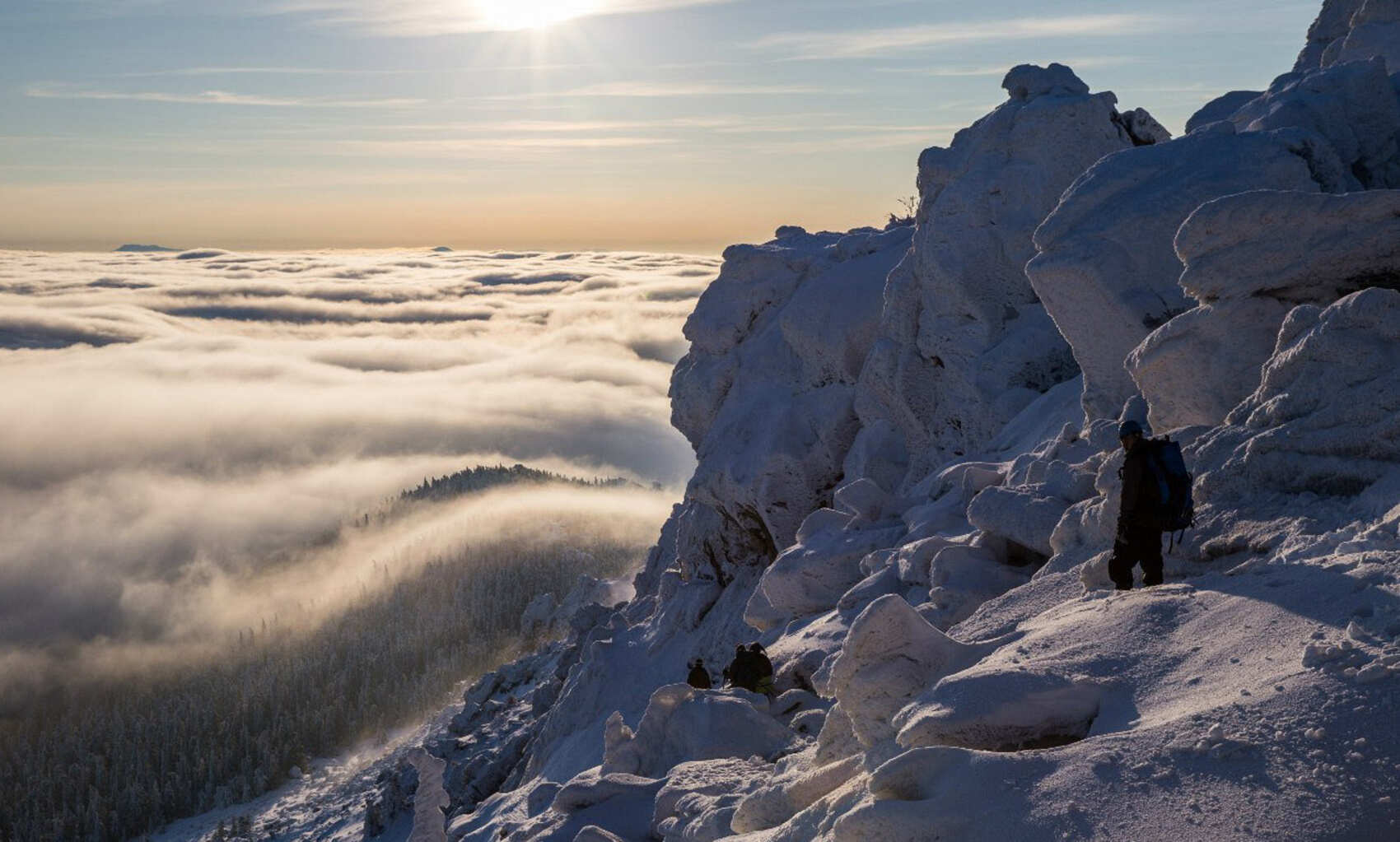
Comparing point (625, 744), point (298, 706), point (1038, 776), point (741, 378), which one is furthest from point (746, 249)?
point (298, 706)

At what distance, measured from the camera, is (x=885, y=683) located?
520 inches

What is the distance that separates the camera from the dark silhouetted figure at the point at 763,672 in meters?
23.4

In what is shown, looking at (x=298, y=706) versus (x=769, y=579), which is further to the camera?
(x=298, y=706)

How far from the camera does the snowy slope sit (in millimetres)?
9484

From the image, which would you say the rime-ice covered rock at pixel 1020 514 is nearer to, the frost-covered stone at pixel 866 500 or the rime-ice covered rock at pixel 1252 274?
the rime-ice covered rock at pixel 1252 274

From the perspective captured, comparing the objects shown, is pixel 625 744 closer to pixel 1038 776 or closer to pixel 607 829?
pixel 607 829

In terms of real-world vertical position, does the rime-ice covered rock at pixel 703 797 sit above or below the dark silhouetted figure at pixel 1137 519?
below

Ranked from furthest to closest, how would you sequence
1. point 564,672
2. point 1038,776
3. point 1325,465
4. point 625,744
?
point 564,672
point 625,744
point 1325,465
point 1038,776

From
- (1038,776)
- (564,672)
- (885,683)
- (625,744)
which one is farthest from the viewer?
(564,672)

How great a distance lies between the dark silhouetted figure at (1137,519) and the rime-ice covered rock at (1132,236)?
10048mm

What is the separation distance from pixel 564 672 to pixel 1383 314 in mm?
50444

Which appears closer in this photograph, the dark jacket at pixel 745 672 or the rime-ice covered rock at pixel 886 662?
the rime-ice covered rock at pixel 886 662

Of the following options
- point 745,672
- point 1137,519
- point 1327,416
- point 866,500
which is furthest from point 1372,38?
point 745,672

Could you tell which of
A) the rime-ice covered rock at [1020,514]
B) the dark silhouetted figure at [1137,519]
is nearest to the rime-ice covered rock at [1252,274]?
the rime-ice covered rock at [1020,514]
